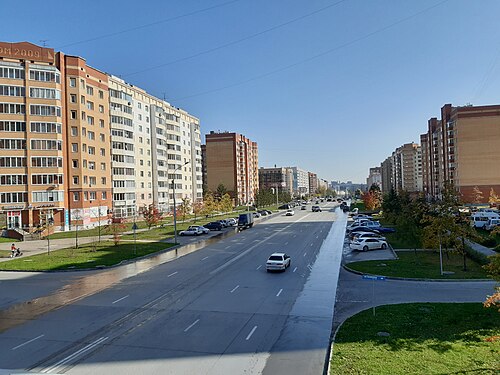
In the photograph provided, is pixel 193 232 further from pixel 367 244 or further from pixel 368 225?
pixel 367 244

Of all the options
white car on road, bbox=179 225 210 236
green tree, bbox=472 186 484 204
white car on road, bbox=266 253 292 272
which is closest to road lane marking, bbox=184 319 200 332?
white car on road, bbox=266 253 292 272

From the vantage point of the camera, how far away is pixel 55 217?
5831 cm

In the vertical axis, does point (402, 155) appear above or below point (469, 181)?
above

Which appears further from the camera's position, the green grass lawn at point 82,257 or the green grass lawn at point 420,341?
the green grass lawn at point 82,257

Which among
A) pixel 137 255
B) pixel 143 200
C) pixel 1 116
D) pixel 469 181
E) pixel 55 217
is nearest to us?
pixel 137 255

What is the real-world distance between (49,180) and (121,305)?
4426 cm

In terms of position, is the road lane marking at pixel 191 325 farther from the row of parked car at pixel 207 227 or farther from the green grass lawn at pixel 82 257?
the row of parked car at pixel 207 227

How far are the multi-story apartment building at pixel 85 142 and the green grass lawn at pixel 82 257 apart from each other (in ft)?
66.8

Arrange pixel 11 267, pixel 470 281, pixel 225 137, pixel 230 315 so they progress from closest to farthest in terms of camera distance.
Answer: pixel 230 315
pixel 470 281
pixel 11 267
pixel 225 137

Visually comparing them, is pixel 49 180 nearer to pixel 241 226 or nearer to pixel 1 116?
pixel 1 116

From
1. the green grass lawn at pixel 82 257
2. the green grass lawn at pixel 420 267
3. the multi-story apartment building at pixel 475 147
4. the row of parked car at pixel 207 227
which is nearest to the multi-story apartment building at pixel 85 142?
Result: the row of parked car at pixel 207 227

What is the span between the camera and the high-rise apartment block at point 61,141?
2162 inches

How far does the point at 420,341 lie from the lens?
12.5 meters

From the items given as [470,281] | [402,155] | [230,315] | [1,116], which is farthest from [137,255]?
[402,155]
